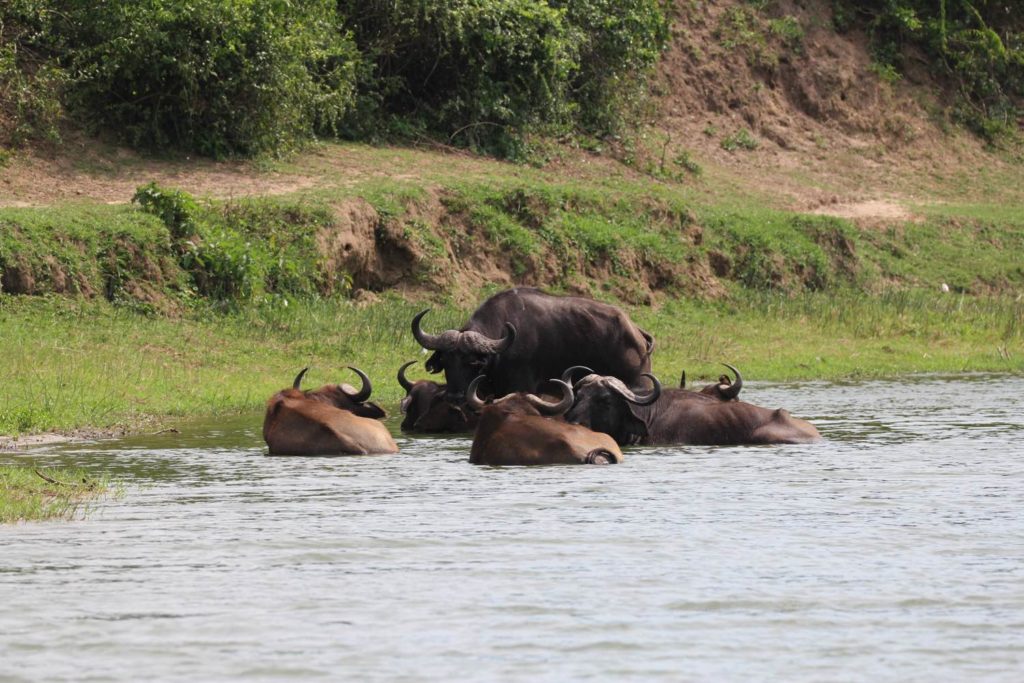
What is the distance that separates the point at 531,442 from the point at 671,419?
2086mm

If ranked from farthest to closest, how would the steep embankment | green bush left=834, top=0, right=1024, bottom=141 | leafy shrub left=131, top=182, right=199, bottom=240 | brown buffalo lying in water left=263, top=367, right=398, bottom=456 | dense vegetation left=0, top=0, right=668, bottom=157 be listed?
green bush left=834, top=0, right=1024, bottom=141 → dense vegetation left=0, top=0, right=668, bottom=157 → leafy shrub left=131, top=182, right=199, bottom=240 → the steep embankment → brown buffalo lying in water left=263, top=367, right=398, bottom=456

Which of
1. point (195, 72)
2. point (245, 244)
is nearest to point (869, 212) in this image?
point (195, 72)

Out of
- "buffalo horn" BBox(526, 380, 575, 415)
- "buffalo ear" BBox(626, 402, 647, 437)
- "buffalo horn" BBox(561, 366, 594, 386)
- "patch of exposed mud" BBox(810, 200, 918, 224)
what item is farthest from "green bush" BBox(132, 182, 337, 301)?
"patch of exposed mud" BBox(810, 200, 918, 224)

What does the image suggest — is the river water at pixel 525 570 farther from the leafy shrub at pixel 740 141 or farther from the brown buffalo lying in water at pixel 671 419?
the leafy shrub at pixel 740 141

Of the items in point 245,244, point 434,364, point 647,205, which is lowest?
point 647,205

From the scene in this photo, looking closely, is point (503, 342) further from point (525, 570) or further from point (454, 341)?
point (525, 570)

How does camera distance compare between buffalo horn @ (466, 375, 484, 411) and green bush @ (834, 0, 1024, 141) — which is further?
green bush @ (834, 0, 1024, 141)

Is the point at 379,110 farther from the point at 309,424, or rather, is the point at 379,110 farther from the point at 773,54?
the point at 309,424

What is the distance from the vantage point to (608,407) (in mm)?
14180

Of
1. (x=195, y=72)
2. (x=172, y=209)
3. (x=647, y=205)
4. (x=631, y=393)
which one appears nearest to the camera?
(x=631, y=393)

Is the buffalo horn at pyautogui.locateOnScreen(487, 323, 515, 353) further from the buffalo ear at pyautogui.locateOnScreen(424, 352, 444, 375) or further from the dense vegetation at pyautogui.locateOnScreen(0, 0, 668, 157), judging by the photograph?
the dense vegetation at pyautogui.locateOnScreen(0, 0, 668, 157)

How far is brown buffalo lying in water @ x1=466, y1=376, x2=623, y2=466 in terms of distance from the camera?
12734 millimetres

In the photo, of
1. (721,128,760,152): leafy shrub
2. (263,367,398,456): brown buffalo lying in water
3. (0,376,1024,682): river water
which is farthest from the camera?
(721,128,760,152): leafy shrub

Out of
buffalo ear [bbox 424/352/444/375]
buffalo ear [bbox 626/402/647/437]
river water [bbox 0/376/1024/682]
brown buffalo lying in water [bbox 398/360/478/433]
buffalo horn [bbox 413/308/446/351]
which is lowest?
brown buffalo lying in water [bbox 398/360/478/433]
